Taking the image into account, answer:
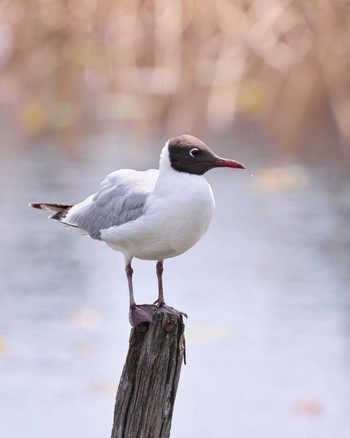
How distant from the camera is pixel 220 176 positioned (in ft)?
30.3

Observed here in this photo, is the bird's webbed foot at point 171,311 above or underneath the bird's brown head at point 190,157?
underneath

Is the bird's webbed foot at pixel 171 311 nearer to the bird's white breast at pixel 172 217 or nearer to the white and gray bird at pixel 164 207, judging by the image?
the white and gray bird at pixel 164 207

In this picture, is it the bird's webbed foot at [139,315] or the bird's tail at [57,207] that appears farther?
the bird's tail at [57,207]

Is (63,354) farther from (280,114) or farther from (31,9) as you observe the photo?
(31,9)

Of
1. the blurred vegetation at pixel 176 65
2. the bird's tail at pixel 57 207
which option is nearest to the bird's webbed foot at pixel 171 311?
the bird's tail at pixel 57 207

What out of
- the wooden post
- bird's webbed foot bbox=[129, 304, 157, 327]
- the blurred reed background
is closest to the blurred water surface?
the blurred reed background

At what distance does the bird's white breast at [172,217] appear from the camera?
3387 millimetres

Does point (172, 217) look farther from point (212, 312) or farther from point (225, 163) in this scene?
point (212, 312)

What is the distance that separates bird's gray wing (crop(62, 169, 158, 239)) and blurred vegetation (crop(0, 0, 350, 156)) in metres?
6.59

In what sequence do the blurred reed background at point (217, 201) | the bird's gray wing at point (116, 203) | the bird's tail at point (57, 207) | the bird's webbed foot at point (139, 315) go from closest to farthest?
the bird's webbed foot at point (139, 315)
the bird's gray wing at point (116, 203)
the bird's tail at point (57, 207)
the blurred reed background at point (217, 201)

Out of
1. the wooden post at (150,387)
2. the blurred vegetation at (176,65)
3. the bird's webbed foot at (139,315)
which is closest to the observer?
the wooden post at (150,387)

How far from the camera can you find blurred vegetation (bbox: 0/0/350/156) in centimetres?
1091

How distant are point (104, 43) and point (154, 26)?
0.71 meters

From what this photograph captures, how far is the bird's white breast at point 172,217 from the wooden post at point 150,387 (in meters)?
0.24
